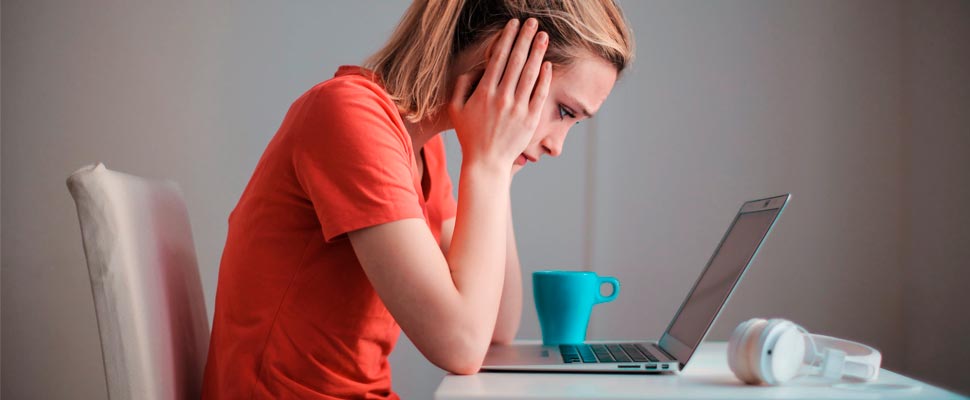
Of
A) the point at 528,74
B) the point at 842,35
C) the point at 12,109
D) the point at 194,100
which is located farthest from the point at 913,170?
the point at 12,109

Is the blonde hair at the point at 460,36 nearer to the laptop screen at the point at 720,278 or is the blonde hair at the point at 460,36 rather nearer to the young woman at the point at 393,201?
the young woman at the point at 393,201

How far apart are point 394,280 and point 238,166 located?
3.97ft

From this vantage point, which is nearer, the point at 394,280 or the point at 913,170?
the point at 394,280

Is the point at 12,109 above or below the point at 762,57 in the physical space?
above

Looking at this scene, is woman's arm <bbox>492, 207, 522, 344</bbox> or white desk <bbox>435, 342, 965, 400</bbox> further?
woman's arm <bbox>492, 207, 522, 344</bbox>

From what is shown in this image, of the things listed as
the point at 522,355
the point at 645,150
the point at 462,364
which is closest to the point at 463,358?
the point at 462,364

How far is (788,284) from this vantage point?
1705 millimetres

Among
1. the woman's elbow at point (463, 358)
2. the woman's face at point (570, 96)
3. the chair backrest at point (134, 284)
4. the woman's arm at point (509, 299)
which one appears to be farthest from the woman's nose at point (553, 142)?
the chair backrest at point (134, 284)

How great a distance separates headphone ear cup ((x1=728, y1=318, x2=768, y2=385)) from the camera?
0.69m

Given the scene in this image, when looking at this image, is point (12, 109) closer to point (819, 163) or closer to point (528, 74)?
point (528, 74)

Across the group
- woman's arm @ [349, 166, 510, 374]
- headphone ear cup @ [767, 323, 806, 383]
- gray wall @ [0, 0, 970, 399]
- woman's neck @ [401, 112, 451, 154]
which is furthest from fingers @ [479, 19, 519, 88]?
gray wall @ [0, 0, 970, 399]

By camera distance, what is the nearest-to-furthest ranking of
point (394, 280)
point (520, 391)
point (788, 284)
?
1. point (520, 391)
2. point (394, 280)
3. point (788, 284)

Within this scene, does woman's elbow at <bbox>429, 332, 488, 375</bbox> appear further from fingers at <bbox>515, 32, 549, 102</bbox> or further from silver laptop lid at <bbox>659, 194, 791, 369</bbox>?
fingers at <bbox>515, 32, 549, 102</bbox>

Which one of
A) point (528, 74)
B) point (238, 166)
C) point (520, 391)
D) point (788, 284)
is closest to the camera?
point (520, 391)
